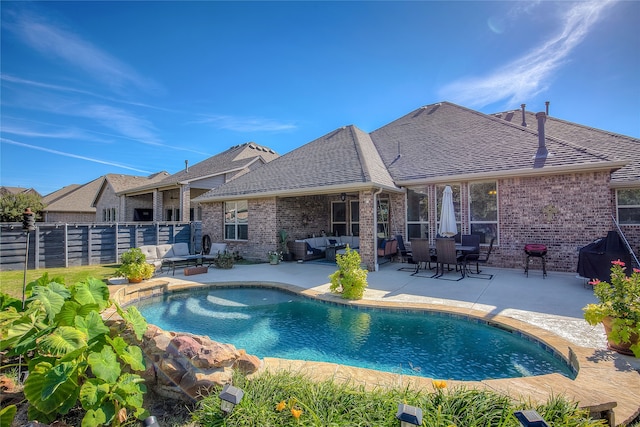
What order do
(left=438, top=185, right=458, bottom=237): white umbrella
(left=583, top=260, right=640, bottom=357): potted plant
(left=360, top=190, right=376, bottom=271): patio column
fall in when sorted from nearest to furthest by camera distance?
(left=583, top=260, right=640, bottom=357): potted plant
(left=438, top=185, right=458, bottom=237): white umbrella
(left=360, top=190, right=376, bottom=271): patio column

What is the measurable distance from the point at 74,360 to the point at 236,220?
1196 centimetres

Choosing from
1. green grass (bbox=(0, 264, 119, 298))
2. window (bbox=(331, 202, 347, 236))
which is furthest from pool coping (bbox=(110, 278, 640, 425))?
window (bbox=(331, 202, 347, 236))

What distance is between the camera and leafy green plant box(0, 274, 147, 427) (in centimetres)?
244

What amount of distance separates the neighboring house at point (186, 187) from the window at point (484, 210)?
48.9ft

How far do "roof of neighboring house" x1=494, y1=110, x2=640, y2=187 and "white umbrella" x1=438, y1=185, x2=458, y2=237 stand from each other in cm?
483

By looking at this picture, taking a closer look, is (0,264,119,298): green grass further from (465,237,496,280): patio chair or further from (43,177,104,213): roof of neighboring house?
(43,177,104,213): roof of neighboring house

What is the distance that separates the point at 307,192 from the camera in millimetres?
11328

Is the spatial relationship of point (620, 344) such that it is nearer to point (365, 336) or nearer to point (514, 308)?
point (514, 308)

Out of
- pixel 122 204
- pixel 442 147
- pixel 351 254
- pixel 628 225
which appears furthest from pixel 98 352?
pixel 122 204

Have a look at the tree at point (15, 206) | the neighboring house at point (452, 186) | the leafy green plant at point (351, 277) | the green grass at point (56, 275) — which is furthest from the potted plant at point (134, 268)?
the tree at point (15, 206)

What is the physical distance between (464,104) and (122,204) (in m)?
26.0

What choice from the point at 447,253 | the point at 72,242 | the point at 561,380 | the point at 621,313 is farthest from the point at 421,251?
the point at 72,242

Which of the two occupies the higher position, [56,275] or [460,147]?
[460,147]

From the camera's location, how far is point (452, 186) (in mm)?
10891
